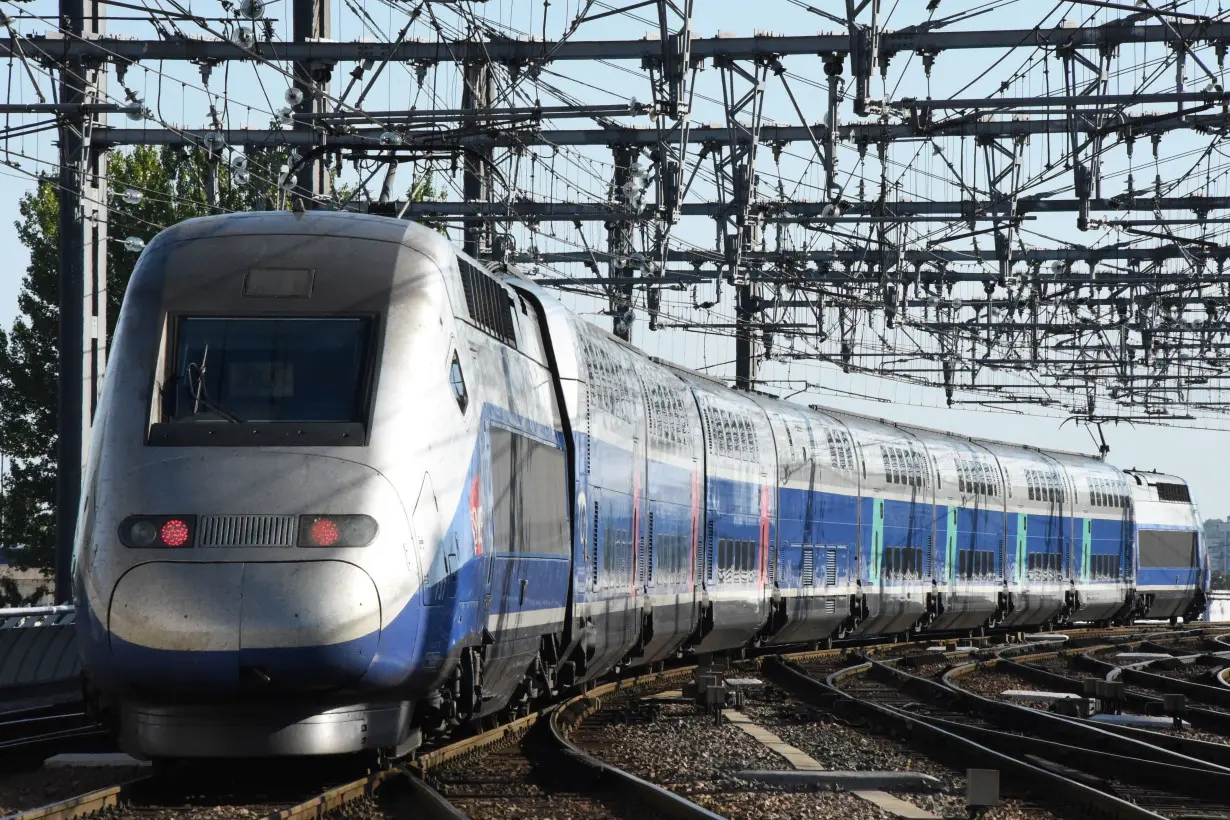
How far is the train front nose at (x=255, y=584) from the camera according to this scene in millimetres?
10539

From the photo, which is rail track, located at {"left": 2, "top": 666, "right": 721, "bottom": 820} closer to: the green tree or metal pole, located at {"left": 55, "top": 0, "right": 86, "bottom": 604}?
metal pole, located at {"left": 55, "top": 0, "right": 86, "bottom": 604}

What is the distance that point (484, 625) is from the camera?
1269 cm

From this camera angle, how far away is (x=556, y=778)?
42.5 feet

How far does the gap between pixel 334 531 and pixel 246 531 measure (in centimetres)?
50

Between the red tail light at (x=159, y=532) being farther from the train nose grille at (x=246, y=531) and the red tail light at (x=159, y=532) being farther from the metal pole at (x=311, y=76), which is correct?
Result: the metal pole at (x=311, y=76)

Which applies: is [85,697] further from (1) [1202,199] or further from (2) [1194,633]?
(2) [1194,633]

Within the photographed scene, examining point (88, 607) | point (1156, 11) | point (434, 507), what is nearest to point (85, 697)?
point (88, 607)

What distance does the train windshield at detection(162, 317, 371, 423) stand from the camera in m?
11.3

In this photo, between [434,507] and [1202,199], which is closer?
[434,507]

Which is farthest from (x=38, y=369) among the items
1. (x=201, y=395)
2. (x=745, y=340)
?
(x=201, y=395)

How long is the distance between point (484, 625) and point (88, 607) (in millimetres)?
2865

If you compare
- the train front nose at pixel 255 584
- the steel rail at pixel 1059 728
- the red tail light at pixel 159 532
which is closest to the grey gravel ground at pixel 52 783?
the train front nose at pixel 255 584

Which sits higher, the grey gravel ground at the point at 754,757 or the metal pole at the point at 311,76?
the metal pole at the point at 311,76

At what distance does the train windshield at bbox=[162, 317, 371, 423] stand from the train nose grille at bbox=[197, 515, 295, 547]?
Result: 712 mm
